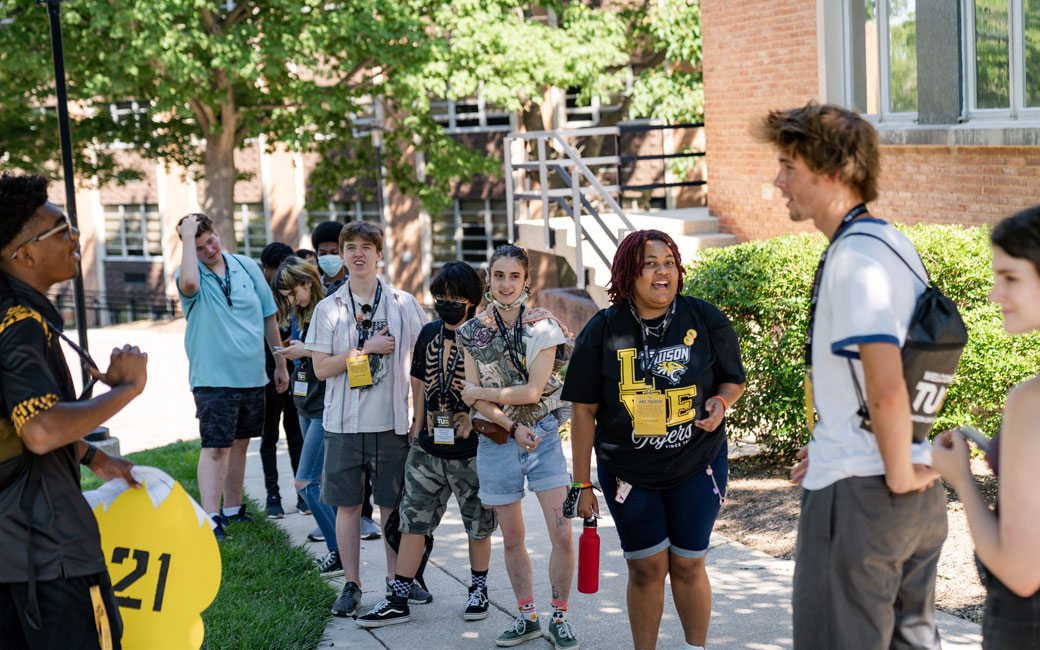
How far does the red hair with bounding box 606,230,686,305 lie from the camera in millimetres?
4406

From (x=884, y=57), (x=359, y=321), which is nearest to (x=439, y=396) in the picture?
(x=359, y=321)

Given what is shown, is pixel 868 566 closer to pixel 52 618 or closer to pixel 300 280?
pixel 52 618

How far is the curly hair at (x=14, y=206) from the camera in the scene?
3.31m

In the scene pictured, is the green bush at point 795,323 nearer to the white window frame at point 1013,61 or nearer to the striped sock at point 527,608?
the white window frame at point 1013,61

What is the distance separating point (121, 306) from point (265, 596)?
36.3m

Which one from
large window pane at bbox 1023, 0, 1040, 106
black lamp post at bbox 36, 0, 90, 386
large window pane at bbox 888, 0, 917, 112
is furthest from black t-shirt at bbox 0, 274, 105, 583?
large window pane at bbox 888, 0, 917, 112

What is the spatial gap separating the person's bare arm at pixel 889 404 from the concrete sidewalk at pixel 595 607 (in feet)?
7.94

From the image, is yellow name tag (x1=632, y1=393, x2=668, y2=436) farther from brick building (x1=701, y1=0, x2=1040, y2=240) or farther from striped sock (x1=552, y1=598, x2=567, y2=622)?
brick building (x1=701, y1=0, x2=1040, y2=240)

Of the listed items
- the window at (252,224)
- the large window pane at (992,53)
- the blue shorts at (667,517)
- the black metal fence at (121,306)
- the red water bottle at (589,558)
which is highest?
the large window pane at (992,53)

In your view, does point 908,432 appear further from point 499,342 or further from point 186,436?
point 186,436

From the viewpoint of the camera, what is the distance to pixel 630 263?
442 cm

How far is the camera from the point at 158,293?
39562 mm

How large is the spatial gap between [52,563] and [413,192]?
1048 inches

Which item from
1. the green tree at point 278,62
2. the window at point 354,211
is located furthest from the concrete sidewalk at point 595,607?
the window at point 354,211
